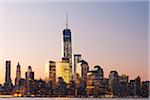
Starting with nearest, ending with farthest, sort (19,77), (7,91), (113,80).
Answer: (7,91), (19,77), (113,80)

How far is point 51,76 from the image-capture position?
8.95 m

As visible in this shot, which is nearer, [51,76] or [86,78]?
[51,76]

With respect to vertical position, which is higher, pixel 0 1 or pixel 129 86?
pixel 0 1

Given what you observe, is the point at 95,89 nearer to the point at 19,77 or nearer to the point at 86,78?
the point at 86,78

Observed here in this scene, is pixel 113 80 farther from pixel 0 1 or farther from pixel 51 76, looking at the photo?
pixel 0 1

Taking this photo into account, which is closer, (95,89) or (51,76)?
(51,76)

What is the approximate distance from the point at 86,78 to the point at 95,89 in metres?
0.40

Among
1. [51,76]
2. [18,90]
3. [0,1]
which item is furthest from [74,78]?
[0,1]

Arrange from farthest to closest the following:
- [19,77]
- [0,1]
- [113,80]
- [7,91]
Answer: [113,80]
[19,77]
[7,91]
[0,1]

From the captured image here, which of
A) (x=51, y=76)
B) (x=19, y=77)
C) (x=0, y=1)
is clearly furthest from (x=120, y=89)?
(x=0, y=1)

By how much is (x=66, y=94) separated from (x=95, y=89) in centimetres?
81

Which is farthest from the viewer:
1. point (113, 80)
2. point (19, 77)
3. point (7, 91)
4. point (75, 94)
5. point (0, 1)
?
point (75, 94)

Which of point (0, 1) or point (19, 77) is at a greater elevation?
point (0, 1)

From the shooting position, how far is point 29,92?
368 inches
